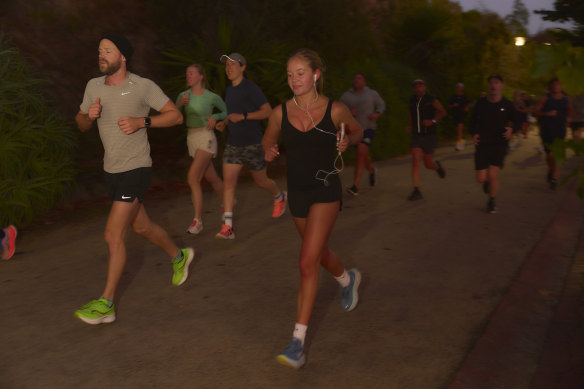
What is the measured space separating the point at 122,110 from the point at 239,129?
2686 mm

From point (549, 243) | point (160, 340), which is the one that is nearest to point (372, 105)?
point (549, 243)

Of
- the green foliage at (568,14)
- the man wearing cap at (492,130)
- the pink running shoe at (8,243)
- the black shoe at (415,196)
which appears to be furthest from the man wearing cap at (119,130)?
the green foliage at (568,14)

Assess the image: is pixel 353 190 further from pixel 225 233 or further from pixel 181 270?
pixel 181 270

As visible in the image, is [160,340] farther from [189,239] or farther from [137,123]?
[189,239]

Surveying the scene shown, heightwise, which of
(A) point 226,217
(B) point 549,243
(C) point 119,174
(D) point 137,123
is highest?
(D) point 137,123

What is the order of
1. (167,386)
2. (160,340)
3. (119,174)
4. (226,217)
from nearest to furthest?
(167,386), (160,340), (119,174), (226,217)

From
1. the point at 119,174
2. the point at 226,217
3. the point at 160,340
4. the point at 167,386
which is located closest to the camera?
the point at 167,386

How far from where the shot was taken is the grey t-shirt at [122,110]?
465 centimetres

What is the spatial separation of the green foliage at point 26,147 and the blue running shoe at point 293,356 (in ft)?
15.5

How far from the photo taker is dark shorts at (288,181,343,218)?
4.24m

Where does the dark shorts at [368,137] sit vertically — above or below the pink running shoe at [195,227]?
above

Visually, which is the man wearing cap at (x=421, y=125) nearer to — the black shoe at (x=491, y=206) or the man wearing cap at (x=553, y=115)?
the black shoe at (x=491, y=206)

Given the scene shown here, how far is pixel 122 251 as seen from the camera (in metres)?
4.82

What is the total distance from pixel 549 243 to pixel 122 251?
4.95 m
